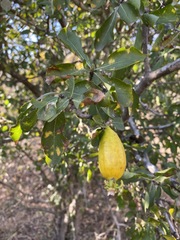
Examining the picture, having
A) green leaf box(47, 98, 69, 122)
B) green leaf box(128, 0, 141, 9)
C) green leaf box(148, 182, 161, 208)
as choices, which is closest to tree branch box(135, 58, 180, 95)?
green leaf box(128, 0, 141, 9)

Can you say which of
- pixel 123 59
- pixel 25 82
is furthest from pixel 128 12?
pixel 25 82

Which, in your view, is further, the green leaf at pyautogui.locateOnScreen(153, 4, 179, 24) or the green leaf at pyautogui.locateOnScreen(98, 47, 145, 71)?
the green leaf at pyautogui.locateOnScreen(153, 4, 179, 24)

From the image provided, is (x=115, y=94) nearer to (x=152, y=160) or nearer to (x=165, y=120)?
(x=152, y=160)

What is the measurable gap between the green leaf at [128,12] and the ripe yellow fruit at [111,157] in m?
0.32

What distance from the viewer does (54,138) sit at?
90 centimetres

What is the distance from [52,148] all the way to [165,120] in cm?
170

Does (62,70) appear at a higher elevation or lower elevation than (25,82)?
lower

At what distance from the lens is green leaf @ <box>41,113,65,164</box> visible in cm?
87

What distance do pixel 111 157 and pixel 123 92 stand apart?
17 centimetres

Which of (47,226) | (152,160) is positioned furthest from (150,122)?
(47,226)

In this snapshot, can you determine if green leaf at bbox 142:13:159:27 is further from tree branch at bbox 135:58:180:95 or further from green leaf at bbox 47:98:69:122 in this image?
green leaf at bbox 47:98:69:122

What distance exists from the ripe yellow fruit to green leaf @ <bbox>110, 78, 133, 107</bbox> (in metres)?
0.12

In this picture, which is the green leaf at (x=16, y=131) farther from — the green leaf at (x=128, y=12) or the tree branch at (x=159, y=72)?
the tree branch at (x=159, y=72)

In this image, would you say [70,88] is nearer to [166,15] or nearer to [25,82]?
[166,15]
